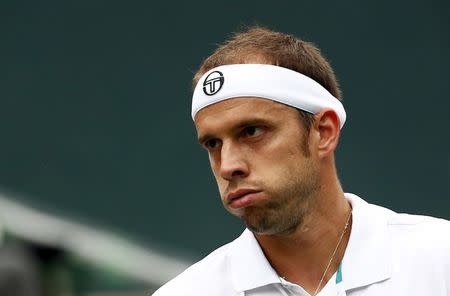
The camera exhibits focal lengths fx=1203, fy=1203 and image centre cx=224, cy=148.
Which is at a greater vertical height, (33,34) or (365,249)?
(33,34)

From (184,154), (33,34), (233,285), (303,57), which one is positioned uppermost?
(33,34)

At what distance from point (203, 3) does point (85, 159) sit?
1022 millimetres

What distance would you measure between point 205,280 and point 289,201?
0.36 metres

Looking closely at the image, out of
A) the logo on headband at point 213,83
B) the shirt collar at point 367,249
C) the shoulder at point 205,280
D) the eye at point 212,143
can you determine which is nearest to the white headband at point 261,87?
Result: the logo on headband at point 213,83

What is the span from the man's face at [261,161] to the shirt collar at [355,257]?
0.15 m

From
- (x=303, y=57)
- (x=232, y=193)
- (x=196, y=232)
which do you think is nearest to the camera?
A: (x=232, y=193)

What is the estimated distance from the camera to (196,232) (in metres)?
6.07

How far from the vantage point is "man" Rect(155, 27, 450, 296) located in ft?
11.1

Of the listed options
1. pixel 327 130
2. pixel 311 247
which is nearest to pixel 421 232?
pixel 311 247

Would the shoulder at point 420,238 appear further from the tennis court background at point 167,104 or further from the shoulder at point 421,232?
the tennis court background at point 167,104

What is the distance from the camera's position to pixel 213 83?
352 cm

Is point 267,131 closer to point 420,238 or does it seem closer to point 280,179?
point 280,179

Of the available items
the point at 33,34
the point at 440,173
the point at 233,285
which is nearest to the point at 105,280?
the point at 33,34

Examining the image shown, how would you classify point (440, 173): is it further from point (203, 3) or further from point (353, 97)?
point (203, 3)
